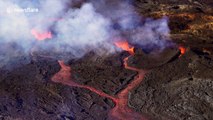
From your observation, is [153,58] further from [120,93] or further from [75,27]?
[75,27]

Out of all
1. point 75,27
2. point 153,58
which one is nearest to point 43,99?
point 153,58

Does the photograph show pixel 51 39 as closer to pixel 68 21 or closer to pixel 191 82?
pixel 68 21

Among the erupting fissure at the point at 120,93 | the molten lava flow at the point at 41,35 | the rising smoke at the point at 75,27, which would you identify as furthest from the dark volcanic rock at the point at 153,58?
the molten lava flow at the point at 41,35

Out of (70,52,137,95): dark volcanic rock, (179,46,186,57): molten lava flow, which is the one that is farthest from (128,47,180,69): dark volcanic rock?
(70,52,137,95): dark volcanic rock

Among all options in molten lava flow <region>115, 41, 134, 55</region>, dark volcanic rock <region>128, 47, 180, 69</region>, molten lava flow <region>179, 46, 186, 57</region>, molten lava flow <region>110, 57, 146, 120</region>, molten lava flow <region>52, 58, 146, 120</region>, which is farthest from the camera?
molten lava flow <region>115, 41, 134, 55</region>

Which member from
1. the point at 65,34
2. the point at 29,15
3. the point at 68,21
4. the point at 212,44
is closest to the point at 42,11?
the point at 29,15

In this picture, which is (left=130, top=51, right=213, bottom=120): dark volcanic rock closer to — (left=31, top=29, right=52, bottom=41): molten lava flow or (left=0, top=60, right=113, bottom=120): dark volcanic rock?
(left=0, top=60, right=113, bottom=120): dark volcanic rock

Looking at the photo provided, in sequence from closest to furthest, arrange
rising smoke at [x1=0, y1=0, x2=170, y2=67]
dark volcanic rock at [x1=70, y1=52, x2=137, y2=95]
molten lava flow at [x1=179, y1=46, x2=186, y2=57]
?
dark volcanic rock at [x1=70, y1=52, x2=137, y2=95] → molten lava flow at [x1=179, y1=46, x2=186, y2=57] → rising smoke at [x1=0, y1=0, x2=170, y2=67]
